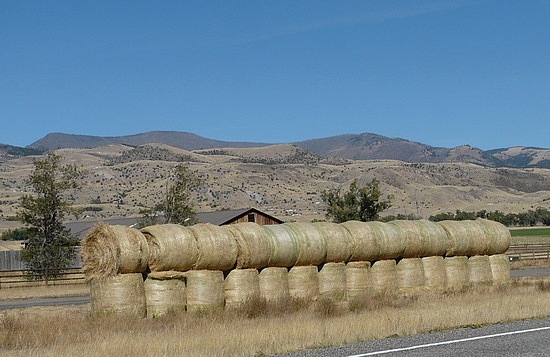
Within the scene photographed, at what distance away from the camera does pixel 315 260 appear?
22922mm

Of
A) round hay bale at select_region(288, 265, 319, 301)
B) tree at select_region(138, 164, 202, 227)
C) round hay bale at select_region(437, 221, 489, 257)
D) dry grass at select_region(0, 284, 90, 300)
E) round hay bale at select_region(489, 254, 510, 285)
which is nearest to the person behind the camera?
round hay bale at select_region(288, 265, 319, 301)

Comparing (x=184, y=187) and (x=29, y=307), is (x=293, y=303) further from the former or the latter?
(x=184, y=187)

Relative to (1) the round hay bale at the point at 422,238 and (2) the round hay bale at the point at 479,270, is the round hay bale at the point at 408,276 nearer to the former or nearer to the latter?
(1) the round hay bale at the point at 422,238

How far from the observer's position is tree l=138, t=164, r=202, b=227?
4634 cm

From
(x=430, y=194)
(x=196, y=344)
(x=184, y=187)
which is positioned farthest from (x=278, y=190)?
(x=196, y=344)

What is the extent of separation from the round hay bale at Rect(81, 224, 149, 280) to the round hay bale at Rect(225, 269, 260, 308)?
2.37m

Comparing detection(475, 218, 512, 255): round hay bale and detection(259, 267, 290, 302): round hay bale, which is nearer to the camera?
detection(259, 267, 290, 302): round hay bale

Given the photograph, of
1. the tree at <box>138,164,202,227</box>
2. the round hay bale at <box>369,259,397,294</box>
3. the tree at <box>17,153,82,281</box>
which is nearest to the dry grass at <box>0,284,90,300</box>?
the tree at <box>17,153,82,281</box>

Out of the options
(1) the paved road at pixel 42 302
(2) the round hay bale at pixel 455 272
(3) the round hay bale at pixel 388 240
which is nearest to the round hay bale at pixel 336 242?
(3) the round hay bale at pixel 388 240

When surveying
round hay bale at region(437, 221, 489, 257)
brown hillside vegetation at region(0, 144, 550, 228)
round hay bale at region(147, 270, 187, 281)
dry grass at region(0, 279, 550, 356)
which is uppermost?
brown hillside vegetation at region(0, 144, 550, 228)

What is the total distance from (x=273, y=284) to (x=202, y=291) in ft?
7.84

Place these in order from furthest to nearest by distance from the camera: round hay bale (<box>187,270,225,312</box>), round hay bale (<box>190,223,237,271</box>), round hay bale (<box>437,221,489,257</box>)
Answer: round hay bale (<box>437,221,489,257</box>)
round hay bale (<box>190,223,237,271</box>)
round hay bale (<box>187,270,225,312</box>)

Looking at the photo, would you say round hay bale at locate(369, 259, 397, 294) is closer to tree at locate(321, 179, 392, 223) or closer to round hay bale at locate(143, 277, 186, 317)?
round hay bale at locate(143, 277, 186, 317)

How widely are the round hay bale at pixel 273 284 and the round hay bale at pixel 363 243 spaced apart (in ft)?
9.26
